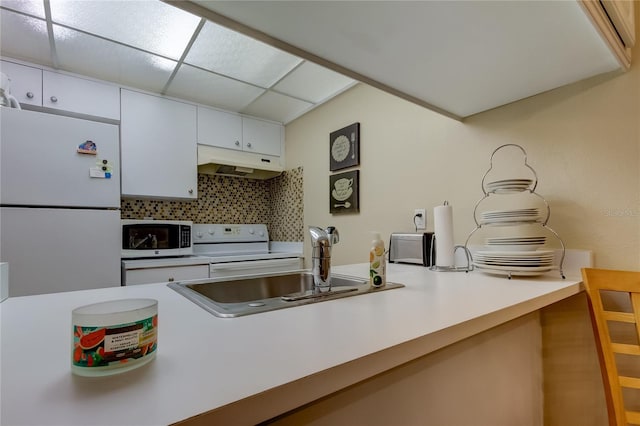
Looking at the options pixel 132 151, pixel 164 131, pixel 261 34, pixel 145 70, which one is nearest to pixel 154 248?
pixel 132 151

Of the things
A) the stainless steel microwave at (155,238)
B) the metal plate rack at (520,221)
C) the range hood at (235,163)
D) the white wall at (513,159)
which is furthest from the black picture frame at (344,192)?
the stainless steel microwave at (155,238)

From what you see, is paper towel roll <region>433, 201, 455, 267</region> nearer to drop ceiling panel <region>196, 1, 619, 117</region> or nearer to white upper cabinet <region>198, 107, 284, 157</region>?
drop ceiling panel <region>196, 1, 619, 117</region>

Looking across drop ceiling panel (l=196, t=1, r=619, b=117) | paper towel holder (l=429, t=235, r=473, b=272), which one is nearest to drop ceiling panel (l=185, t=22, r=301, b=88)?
drop ceiling panel (l=196, t=1, r=619, b=117)

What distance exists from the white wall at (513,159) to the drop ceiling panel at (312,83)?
0.10 m

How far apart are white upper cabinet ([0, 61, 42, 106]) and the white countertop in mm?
1904

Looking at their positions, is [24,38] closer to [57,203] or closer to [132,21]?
[132,21]

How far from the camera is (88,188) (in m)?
1.96

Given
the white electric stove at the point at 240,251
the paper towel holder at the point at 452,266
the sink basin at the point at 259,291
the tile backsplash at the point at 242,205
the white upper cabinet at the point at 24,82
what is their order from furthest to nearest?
1. the tile backsplash at the point at 242,205
2. the white electric stove at the point at 240,251
3. the white upper cabinet at the point at 24,82
4. the paper towel holder at the point at 452,266
5. the sink basin at the point at 259,291

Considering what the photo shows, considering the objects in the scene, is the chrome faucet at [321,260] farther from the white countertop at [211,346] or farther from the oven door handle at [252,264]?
the oven door handle at [252,264]

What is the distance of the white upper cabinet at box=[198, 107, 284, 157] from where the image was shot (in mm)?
→ 2748

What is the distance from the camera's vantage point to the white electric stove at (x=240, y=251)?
2.49m

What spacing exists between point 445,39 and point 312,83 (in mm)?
1507

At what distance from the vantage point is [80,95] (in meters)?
2.18

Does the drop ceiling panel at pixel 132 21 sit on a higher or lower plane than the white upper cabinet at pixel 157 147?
higher
